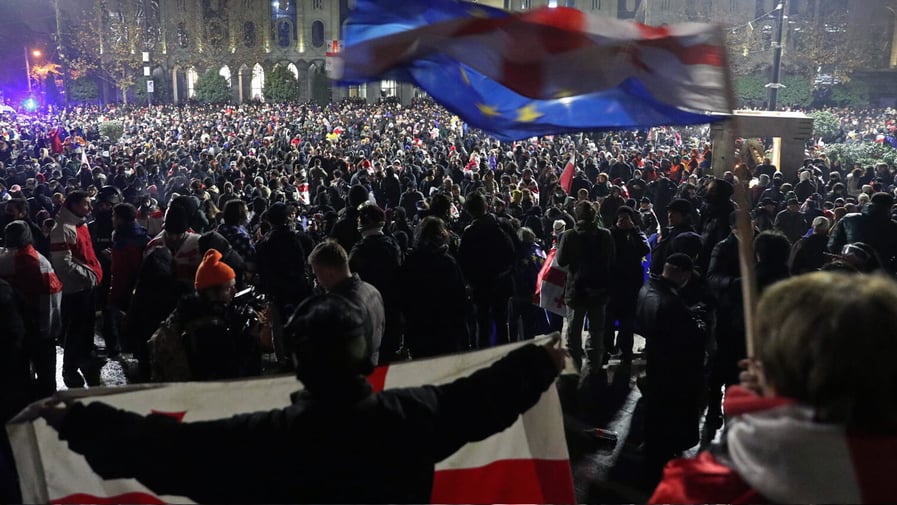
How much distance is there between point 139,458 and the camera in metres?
2.07

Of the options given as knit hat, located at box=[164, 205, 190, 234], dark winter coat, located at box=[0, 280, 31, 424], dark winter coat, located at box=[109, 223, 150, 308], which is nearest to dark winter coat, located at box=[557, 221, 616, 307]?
knit hat, located at box=[164, 205, 190, 234]

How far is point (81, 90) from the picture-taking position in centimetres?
6519

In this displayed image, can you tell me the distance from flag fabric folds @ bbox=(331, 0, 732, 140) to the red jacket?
183cm

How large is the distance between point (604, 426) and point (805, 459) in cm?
474

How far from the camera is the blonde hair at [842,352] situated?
142 centimetres

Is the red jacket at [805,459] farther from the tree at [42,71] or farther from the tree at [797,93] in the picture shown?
the tree at [42,71]

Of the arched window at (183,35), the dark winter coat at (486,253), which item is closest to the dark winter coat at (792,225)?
the dark winter coat at (486,253)

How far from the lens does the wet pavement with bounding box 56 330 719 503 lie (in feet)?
16.4

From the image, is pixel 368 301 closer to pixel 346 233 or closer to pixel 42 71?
pixel 346 233

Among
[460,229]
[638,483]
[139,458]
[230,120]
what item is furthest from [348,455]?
[230,120]

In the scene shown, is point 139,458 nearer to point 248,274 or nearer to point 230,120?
point 248,274

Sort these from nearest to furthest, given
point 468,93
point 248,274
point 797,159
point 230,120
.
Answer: point 468,93, point 248,274, point 797,159, point 230,120

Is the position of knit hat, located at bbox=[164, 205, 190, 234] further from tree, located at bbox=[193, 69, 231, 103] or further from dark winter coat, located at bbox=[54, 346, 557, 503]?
tree, located at bbox=[193, 69, 231, 103]

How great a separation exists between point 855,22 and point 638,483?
202 feet
